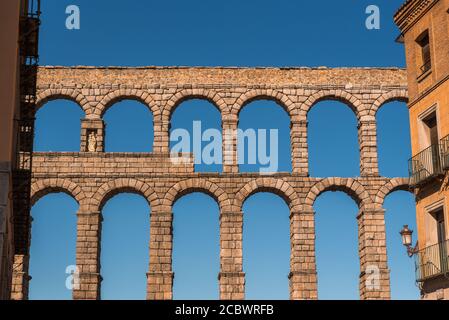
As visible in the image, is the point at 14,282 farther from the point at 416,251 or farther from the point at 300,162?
the point at 416,251

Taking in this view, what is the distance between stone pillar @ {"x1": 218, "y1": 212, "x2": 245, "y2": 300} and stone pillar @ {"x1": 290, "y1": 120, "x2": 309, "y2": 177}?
3.38 metres

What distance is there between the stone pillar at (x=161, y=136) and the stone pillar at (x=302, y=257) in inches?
255

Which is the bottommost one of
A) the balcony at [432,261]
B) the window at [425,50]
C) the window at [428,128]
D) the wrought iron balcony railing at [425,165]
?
the balcony at [432,261]

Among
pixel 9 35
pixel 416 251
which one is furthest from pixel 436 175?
pixel 9 35

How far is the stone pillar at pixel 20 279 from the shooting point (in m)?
33.8

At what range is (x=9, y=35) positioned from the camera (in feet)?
54.6

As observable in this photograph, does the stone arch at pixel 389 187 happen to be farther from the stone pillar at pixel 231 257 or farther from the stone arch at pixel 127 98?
the stone arch at pixel 127 98

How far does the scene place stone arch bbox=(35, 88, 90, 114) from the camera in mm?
37594

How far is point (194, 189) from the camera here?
36.6 m

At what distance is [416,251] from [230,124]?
16226 millimetres

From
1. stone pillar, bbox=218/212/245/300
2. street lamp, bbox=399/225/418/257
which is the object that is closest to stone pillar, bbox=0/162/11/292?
street lamp, bbox=399/225/418/257

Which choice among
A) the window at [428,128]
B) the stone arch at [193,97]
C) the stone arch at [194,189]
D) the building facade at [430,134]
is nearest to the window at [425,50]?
the building facade at [430,134]

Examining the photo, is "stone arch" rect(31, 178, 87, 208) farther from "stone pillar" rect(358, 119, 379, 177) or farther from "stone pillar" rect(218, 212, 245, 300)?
"stone pillar" rect(358, 119, 379, 177)

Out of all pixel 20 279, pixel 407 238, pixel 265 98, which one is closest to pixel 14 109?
pixel 407 238
